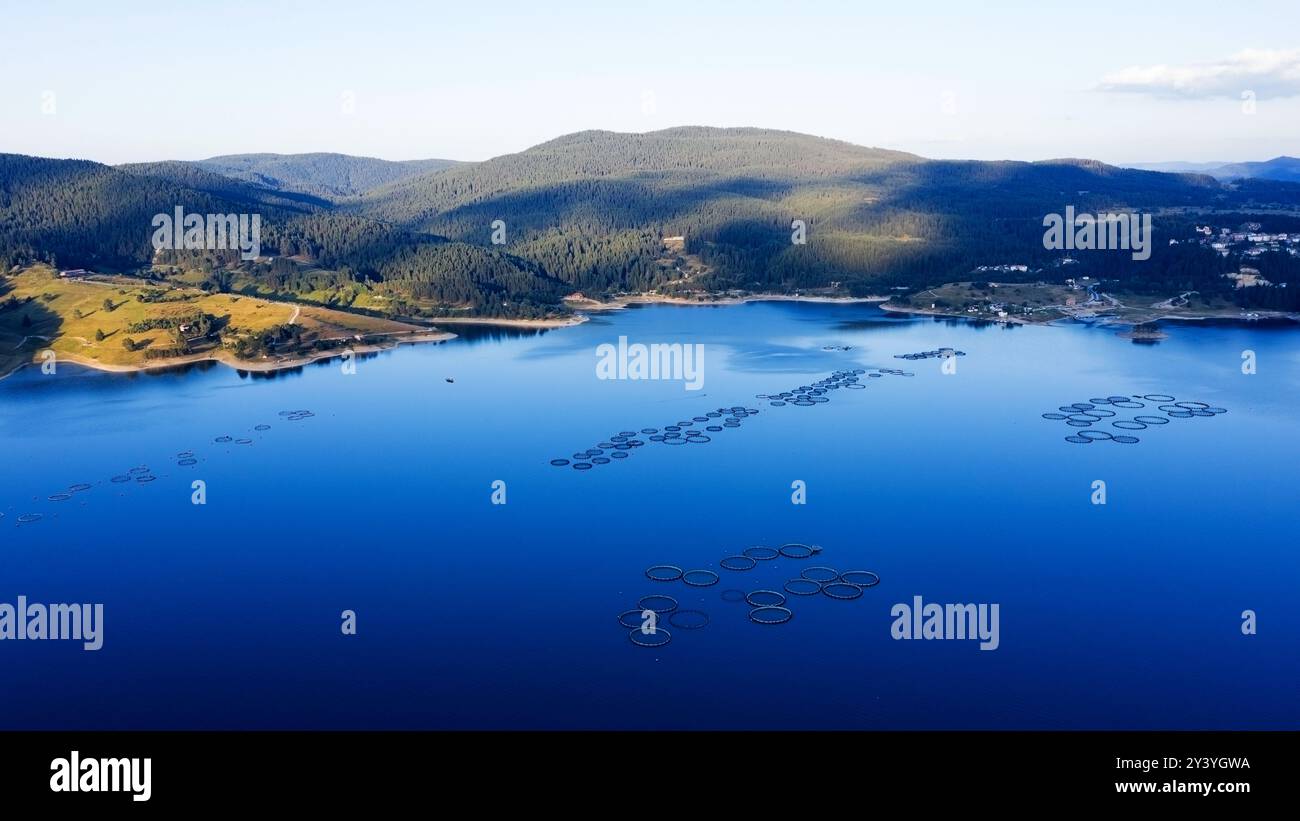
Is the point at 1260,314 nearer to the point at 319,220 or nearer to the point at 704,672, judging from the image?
the point at 704,672

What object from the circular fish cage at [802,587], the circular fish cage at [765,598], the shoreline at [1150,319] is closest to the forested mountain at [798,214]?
the shoreline at [1150,319]

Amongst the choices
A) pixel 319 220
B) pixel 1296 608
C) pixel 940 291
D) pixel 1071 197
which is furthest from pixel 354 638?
pixel 1071 197

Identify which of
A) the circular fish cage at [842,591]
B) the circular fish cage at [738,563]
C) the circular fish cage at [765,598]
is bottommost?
the circular fish cage at [765,598]

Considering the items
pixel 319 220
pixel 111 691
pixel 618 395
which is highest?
pixel 319 220

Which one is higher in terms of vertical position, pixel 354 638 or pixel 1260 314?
pixel 1260 314

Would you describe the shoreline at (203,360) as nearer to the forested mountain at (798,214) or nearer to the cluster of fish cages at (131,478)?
the cluster of fish cages at (131,478)

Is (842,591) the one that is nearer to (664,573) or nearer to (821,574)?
(821,574)

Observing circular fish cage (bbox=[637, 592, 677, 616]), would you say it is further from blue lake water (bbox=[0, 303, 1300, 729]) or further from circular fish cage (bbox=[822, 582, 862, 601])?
circular fish cage (bbox=[822, 582, 862, 601])
